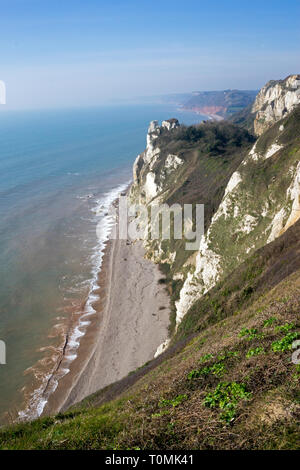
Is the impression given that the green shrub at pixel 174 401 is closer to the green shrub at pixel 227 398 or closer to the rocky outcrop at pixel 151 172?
the green shrub at pixel 227 398

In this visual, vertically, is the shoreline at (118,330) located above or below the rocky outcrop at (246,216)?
below

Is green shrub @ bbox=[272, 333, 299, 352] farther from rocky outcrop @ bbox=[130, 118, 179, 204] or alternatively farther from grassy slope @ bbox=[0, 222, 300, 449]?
rocky outcrop @ bbox=[130, 118, 179, 204]

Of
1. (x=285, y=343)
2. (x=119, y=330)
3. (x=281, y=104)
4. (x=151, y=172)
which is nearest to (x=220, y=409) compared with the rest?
(x=285, y=343)

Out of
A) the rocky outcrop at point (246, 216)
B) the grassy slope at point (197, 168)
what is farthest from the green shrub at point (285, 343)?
the grassy slope at point (197, 168)

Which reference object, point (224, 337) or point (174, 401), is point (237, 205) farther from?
point (174, 401)

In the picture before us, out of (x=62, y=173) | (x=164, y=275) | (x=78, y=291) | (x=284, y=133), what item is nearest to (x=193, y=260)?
(x=164, y=275)
